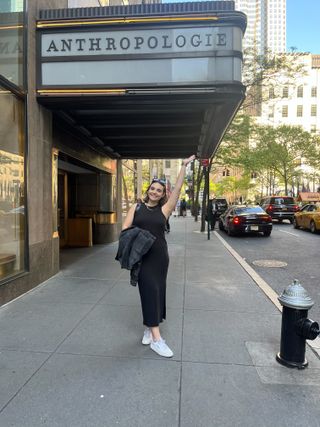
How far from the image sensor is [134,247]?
3525 mm

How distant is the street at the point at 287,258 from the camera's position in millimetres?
6993

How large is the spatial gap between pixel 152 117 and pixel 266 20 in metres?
59.4

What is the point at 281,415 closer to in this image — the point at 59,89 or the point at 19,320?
the point at 19,320

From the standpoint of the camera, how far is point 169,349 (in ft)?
12.0

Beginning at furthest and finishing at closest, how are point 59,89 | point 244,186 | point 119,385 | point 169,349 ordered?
point 244,186 < point 59,89 < point 169,349 < point 119,385

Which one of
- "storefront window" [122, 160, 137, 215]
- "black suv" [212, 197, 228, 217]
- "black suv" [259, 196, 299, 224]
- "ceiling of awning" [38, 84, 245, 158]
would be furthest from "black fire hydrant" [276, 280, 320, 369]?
"black suv" [212, 197, 228, 217]

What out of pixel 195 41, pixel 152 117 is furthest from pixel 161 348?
pixel 152 117

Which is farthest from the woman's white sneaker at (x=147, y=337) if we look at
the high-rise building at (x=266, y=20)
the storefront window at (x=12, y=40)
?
the high-rise building at (x=266, y=20)

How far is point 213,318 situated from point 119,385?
2.05 m

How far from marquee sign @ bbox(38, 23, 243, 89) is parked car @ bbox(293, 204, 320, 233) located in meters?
12.4

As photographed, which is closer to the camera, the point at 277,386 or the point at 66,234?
the point at 277,386

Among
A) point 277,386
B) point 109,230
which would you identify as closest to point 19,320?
point 277,386

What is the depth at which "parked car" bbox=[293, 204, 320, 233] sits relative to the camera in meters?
16.4

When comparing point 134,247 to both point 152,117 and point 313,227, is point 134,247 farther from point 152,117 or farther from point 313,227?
point 313,227
